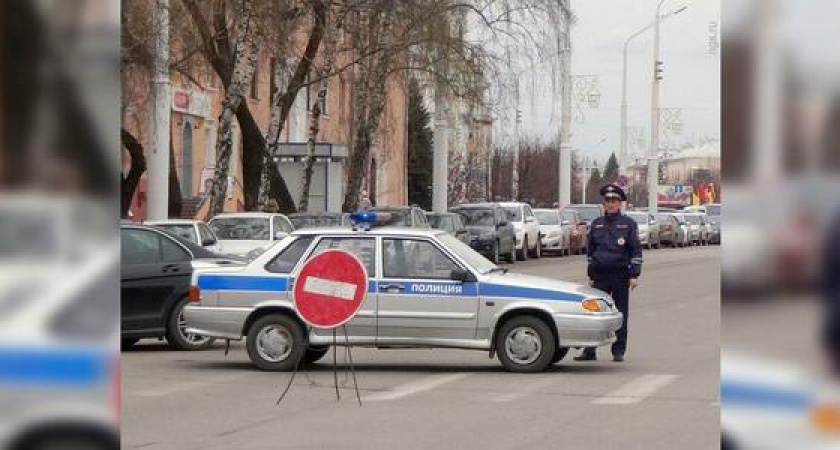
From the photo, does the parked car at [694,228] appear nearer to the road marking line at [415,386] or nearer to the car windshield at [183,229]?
the car windshield at [183,229]

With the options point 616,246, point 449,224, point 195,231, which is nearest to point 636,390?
point 616,246

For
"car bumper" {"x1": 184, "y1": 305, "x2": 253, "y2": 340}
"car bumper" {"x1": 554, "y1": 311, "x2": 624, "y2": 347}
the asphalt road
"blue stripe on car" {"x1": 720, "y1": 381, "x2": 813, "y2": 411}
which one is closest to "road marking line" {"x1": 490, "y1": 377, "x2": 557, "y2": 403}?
the asphalt road

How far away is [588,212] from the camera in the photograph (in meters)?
53.5

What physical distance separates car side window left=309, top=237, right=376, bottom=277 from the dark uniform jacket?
2537mm

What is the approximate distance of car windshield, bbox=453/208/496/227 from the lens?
38688 millimetres

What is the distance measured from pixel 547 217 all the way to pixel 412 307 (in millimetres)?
33687

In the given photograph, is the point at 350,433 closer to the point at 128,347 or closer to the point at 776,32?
the point at 128,347

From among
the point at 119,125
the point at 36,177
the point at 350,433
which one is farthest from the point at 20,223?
the point at 350,433

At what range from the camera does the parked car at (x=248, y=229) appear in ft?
83.2

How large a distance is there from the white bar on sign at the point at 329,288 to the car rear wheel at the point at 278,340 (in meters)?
1.71

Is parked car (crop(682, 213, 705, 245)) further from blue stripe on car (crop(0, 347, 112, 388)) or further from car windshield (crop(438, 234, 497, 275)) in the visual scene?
blue stripe on car (crop(0, 347, 112, 388))

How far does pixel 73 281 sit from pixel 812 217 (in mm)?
1010

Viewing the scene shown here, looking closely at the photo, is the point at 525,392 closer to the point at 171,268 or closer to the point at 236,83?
the point at 171,268

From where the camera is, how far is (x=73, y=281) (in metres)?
1.86
